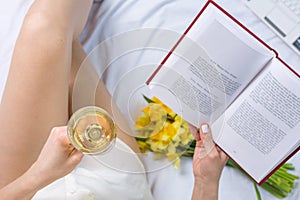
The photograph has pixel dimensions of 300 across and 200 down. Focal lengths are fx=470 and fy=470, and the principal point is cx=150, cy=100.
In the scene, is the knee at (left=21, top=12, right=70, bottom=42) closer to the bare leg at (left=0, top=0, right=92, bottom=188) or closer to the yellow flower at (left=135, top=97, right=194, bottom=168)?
the bare leg at (left=0, top=0, right=92, bottom=188)

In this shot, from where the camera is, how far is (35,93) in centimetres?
89

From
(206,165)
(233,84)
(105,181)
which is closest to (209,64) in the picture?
(233,84)

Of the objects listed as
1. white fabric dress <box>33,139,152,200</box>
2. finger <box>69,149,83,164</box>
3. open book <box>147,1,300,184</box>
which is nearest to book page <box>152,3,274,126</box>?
open book <box>147,1,300,184</box>

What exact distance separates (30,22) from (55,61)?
0.31 ft

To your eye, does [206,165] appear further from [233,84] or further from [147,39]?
[147,39]

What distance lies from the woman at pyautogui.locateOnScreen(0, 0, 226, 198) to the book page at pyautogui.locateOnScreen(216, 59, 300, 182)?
20cm

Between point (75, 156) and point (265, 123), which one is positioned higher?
point (265, 123)

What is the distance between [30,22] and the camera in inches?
36.2

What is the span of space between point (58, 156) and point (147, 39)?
0.33 metres

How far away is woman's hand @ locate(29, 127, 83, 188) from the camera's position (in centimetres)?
66

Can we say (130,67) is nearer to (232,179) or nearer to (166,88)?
(166,88)

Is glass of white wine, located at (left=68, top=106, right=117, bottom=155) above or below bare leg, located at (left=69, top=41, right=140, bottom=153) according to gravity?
above

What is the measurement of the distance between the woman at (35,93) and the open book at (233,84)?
15cm

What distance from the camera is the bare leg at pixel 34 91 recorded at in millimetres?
879
